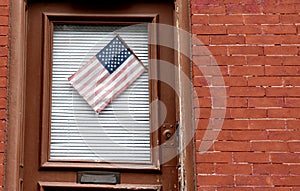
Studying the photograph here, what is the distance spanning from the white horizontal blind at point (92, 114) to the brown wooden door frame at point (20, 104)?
A: 0.82 feet

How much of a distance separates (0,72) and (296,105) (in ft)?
7.01

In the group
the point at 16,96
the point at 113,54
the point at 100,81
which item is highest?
the point at 113,54

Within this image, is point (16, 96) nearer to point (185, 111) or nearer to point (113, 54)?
point (113, 54)

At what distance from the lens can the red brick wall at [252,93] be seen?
4375mm

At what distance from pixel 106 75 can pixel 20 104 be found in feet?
2.21

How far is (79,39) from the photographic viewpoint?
4.83 meters

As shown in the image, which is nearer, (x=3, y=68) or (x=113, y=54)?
(x=3, y=68)

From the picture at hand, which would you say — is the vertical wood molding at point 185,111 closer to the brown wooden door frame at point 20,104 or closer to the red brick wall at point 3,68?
the brown wooden door frame at point 20,104

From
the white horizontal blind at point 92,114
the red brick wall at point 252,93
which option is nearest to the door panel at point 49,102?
→ the white horizontal blind at point 92,114

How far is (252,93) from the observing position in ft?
14.8

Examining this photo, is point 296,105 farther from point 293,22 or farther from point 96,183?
point 96,183

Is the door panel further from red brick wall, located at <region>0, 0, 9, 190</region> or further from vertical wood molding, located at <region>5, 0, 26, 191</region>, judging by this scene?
red brick wall, located at <region>0, 0, 9, 190</region>

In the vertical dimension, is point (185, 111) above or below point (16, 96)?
below

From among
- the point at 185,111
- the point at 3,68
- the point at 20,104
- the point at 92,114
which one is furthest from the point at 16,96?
the point at 185,111
